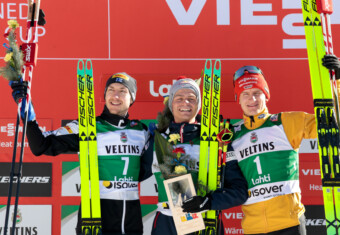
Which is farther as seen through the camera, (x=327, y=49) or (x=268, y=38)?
(x=268, y=38)

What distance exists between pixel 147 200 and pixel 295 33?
2114 mm

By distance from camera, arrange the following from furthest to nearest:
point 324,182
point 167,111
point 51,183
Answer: point 51,183, point 167,111, point 324,182

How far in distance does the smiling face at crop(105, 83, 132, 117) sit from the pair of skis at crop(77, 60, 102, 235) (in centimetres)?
15

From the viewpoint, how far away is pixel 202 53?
4637mm

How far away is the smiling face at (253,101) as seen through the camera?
355cm

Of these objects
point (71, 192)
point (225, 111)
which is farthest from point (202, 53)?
point (71, 192)

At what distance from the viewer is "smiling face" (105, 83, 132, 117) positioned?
12.2 ft

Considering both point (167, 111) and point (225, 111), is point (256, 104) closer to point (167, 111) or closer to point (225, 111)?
point (167, 111)

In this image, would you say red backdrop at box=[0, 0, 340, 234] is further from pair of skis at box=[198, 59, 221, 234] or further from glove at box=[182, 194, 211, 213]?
glove at box=[182, 194, 211, 213]

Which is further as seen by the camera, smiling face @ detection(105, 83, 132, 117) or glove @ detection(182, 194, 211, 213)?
smiling face @ detection(105, 83, 132, 117)

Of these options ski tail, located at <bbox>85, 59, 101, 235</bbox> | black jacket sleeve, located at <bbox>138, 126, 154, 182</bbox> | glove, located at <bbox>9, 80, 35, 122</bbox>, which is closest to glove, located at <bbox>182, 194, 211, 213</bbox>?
black jacket sleeve, located at <bbox>138, 126, 154, 182</bbox>

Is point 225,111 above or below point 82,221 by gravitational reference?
above

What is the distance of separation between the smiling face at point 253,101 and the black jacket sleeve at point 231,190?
32 centimetres

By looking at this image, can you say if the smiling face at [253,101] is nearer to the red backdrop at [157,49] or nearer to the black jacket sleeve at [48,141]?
the red backdrop at [157,49]
